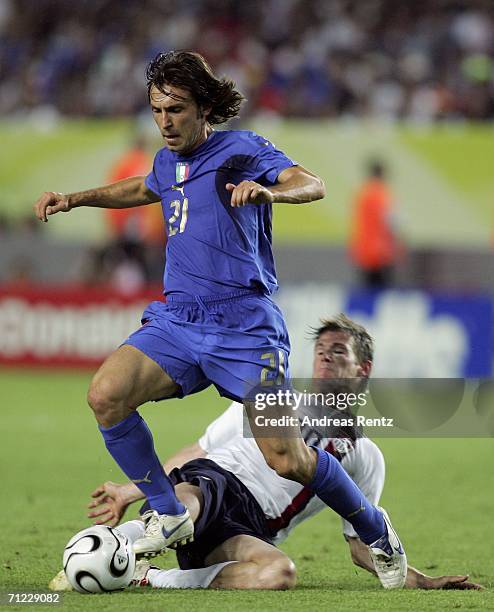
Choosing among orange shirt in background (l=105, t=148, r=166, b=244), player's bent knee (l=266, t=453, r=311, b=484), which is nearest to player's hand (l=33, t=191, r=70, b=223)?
player's bent knee (l=266, t=453, r=311, b=484)

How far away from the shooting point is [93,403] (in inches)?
181

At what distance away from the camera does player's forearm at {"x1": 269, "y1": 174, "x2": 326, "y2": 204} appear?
4457mm

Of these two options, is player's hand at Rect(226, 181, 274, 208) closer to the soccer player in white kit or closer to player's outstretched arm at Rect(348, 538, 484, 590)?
the soccer player in white kit

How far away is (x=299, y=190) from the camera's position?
177 inches

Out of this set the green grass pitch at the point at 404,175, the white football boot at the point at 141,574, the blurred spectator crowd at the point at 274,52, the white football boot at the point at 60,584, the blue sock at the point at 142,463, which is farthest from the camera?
the blurred spectator crowd at the point at 274,52

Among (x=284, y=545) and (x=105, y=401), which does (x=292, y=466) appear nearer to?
(x=105, y=401)

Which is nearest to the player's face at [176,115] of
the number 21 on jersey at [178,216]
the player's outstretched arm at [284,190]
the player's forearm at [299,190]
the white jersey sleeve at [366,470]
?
the number 21 on jersey at [178,216]

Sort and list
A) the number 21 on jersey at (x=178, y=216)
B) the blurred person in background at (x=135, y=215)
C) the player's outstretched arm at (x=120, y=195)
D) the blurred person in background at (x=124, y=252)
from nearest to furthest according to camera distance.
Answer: the number 21 on jersey at (x=178, y=216) → the player's outstretched arm at (x=120, y=195) → the blurred person in background at (x=135, y=215) → the blurred person in background at (x=124, y=252)

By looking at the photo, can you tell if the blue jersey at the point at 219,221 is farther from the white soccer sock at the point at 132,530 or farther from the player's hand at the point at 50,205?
the white soccer sock at the point at 132,530

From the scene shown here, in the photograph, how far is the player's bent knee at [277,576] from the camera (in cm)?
461

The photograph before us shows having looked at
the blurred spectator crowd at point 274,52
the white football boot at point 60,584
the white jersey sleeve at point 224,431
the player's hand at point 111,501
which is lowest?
the white football boot at point 60,584

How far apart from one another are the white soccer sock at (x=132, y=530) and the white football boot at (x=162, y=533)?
0.14m

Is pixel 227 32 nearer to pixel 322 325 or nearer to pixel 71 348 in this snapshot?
pixel 71 348

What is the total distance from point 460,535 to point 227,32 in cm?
1201
